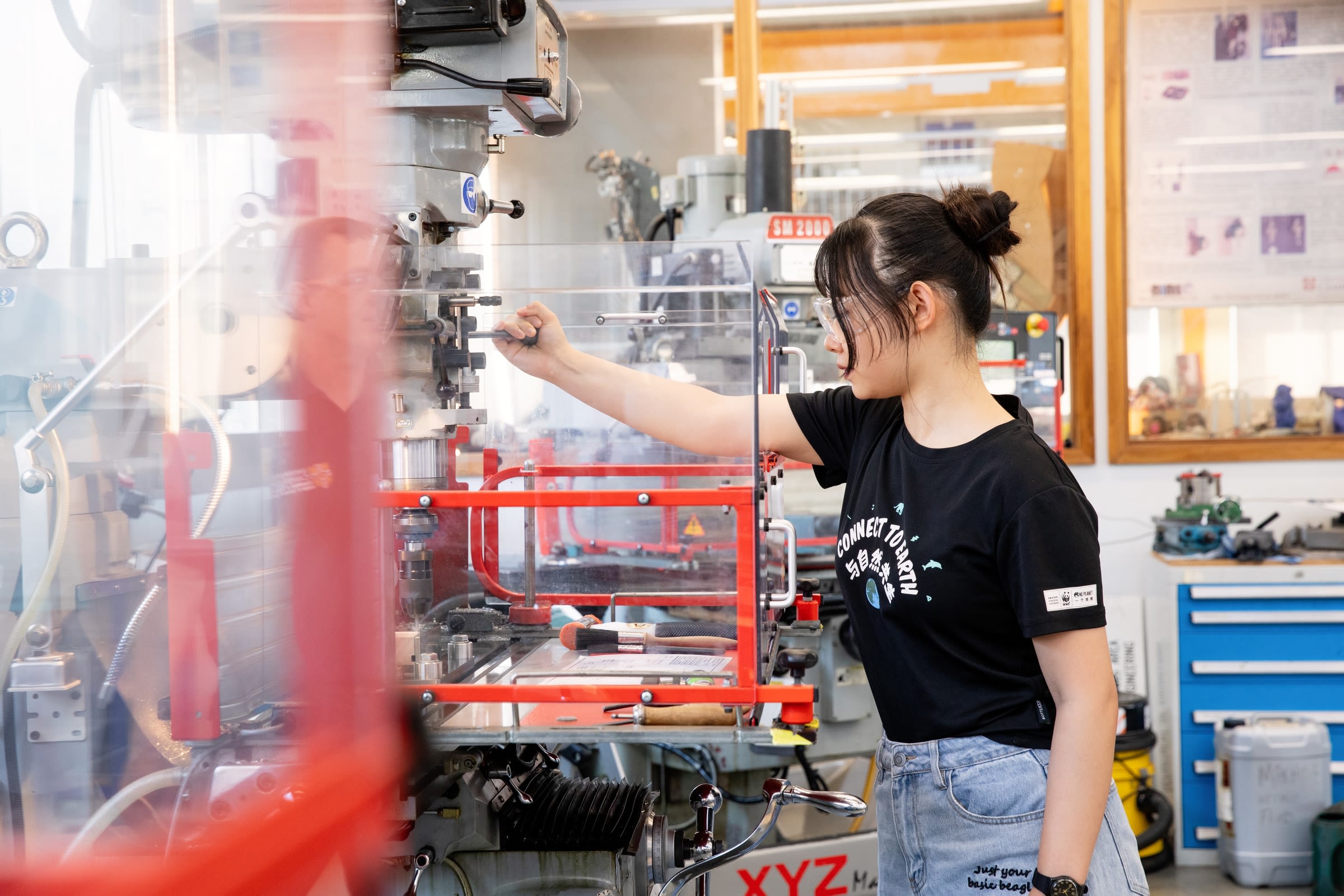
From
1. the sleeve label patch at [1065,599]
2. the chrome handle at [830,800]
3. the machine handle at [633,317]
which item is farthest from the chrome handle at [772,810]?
the machine handle at [633,317]

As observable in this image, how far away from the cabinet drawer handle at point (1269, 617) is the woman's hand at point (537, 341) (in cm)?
261

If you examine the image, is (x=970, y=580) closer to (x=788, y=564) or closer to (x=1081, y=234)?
(x=788, y=564)

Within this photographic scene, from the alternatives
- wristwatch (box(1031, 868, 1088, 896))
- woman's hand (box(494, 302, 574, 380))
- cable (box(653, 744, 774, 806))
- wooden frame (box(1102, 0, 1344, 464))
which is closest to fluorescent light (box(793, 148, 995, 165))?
wooden frame (box(1102, 0, 1344, 464))

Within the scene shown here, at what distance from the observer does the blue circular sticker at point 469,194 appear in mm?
1538

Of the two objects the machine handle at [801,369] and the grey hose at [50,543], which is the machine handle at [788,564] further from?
the grey hose at [50,543]

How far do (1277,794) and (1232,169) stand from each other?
92.3 inches

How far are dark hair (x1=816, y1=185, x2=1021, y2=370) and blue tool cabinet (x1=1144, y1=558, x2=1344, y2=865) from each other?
8.21 ft

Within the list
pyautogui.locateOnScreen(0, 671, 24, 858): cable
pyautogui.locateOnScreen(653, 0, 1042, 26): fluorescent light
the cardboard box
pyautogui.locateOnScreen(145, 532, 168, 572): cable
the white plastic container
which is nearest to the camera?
pyautogui.locateOnScreen(0, 671, 24, 858): cable

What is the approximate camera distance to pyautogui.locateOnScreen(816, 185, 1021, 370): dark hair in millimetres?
1284

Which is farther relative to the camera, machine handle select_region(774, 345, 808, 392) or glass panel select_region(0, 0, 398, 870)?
machine handle select_region(774, 345, 808, 392)

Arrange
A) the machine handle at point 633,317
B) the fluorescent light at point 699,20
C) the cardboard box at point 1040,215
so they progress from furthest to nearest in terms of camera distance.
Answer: the fluorescent light at point 699,20 < the cardboard box at point 1040,215 < the machine handle at point 633,317

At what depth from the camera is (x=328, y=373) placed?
71 cm

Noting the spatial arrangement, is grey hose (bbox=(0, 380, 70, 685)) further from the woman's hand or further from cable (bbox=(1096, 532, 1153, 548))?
cable (bbox=(1096, 532, 1153, 548))

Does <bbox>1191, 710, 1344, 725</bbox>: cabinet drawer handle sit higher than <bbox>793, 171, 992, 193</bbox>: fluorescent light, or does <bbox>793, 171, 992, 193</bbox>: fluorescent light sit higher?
<bbox>793, 171, 992, 193</bbox>: fluorescent light
